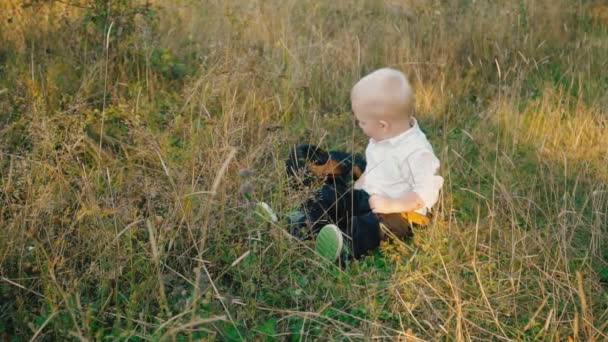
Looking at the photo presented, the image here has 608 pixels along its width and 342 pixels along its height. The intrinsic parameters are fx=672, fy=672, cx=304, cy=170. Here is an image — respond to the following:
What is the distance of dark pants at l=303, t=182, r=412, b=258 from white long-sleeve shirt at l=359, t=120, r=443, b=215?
94mm

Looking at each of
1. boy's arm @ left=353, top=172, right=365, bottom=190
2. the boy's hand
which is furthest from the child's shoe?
boy's arm @ left=353, top=172, right=365, bottom=190

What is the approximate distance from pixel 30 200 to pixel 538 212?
2.23m

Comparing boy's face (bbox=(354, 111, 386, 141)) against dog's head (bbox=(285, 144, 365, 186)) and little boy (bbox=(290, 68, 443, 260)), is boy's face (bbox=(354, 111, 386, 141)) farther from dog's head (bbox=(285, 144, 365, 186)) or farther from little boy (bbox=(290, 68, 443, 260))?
dog's head (bbox=(285, 144, 365, 186))

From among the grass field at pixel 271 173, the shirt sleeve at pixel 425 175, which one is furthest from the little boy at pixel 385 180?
the grass field at pixel 271 173

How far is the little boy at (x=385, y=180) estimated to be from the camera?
289cm

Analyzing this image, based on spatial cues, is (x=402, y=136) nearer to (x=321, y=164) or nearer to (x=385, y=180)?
(x=385, y=180)

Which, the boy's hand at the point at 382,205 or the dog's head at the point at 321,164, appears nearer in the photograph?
the boy's hand at the point at 382,205

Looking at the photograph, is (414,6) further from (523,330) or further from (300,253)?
(523,330)

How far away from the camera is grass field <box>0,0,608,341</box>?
2.22 meters

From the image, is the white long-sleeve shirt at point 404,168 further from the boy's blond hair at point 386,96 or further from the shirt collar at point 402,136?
the boy's blond hair at point 386,96

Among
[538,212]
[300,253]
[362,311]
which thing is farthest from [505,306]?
[538,212]

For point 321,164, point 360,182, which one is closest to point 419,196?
point 360,182

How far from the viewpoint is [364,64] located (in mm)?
4793

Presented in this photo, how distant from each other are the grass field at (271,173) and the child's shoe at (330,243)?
0.05 meters
